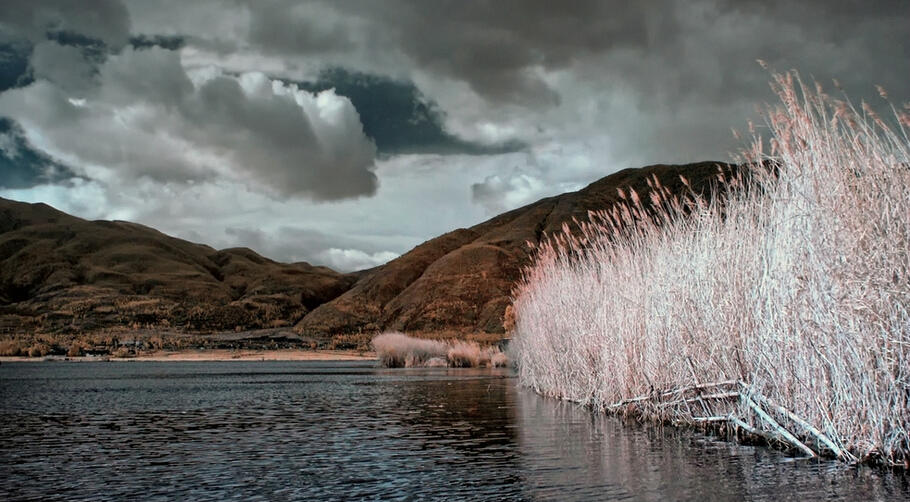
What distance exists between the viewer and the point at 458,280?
321 feet

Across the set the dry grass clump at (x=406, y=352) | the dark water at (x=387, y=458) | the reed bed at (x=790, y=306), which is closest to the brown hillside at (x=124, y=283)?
the dry grass clump at (x=406, y=352)

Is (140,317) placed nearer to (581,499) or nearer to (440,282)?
(440,282)

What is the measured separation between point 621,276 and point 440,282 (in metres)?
86.6

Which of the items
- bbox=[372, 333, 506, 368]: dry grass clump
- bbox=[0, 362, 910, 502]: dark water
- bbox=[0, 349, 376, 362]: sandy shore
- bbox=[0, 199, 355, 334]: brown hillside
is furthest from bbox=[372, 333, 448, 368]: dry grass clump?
bbox=[0, 199, 355, 334]: brown hillside

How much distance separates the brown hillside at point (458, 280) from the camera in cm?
8794

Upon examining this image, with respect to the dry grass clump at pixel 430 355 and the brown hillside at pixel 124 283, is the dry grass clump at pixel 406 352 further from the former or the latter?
the brown hillside at pixel 124 283

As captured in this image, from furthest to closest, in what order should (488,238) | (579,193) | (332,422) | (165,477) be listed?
(579,193) → (488,238) → (332,422) → (165,477)

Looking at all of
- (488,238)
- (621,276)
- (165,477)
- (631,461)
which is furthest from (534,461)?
(488,238)

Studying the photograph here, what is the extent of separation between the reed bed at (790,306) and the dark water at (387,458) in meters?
0.49

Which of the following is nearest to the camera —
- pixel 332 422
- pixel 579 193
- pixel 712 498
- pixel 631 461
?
pixel 712 498

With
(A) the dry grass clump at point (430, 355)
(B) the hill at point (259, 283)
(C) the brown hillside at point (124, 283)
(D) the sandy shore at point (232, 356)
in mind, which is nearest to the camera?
(A) the dry grass clump at point (430, 355)

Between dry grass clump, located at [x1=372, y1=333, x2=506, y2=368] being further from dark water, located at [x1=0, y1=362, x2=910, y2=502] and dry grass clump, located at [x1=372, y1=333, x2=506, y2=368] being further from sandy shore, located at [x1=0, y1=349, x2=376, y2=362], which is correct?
dark water, located at [x1=0, y1=362, x2=910, y2=502]

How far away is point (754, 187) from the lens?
966 centimetres

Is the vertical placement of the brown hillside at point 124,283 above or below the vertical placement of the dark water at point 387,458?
above
